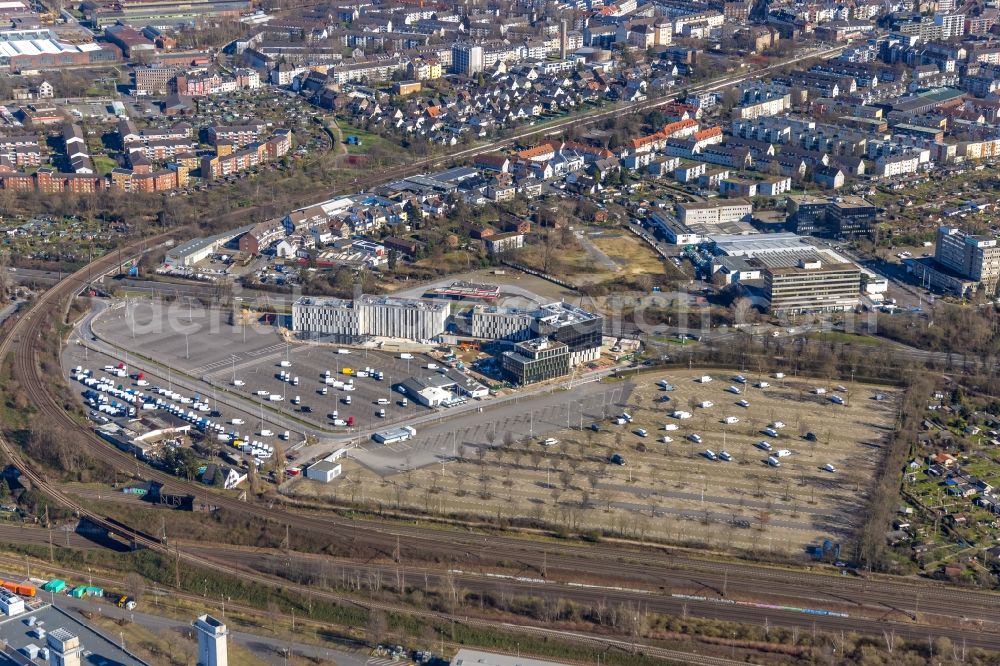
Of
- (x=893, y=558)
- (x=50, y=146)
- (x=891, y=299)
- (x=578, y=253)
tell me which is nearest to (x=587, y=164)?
(x=578, y=253)

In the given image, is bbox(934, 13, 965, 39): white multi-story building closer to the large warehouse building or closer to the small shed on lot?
the large warehouse building

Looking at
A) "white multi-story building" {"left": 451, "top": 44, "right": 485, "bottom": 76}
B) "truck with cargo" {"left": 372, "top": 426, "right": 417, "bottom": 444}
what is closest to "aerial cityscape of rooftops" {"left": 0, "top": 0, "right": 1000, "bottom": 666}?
"truck with cargo" {"left": 372, "top": 426, "right": 417, "bottom": 444}

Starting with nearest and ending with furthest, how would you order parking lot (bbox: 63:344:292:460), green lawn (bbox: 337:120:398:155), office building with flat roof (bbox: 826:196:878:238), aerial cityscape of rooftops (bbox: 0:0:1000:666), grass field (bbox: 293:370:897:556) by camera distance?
aerial cityscape of rooftops (bbox: 0:0:1000:666) < grass field (bbox: 293:370:897:556) < parking lot (bbox: 63:344:292:460) < office building with flat roof (bbox: 826:196:878:238) < green lawn (bbox: 337:120:398:155)

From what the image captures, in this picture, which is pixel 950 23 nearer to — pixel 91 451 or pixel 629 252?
pixel 629 252

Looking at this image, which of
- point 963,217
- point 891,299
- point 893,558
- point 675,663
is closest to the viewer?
point 675,663

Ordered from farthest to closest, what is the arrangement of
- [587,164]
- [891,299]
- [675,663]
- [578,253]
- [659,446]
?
[587,164]
[578,253]
[891,299]
[659,446]
[675,663]

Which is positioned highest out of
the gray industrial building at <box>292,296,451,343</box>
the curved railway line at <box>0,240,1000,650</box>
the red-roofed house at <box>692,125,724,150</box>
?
the red-roofed house at <box>692,125,724,150</box>

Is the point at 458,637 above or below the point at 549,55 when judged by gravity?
below

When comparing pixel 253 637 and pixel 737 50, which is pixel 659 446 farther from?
pixel 737 50
